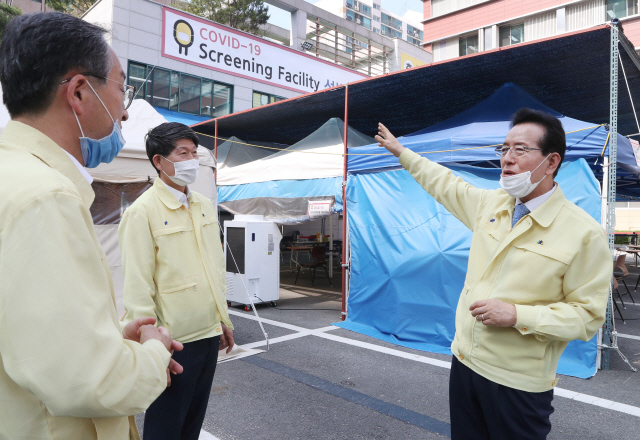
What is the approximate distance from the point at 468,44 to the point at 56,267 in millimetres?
31562

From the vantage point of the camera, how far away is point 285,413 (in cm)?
366

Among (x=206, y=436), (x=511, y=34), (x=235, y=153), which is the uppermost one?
(x=511, y=34)

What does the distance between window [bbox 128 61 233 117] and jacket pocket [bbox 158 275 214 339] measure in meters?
13.0

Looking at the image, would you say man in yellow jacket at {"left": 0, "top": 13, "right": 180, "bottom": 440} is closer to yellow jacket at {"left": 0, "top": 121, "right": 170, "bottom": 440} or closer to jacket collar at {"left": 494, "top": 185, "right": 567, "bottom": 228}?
yellow jacket at {"left": 0, "top": 121, "right": 170, "bottom": 440}

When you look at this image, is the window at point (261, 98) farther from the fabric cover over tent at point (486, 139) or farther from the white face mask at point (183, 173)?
the white face mask at point (183, 173)

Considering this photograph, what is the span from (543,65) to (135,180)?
18.5 ft

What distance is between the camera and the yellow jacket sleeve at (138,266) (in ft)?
6.97

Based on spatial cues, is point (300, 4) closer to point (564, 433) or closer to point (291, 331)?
point (291, 331)

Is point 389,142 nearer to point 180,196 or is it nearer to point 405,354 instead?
point 180,196

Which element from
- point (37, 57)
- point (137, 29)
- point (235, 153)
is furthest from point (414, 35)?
point (37, 57)

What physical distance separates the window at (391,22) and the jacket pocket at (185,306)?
270ft

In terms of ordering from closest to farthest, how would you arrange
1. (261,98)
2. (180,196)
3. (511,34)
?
(180,196), (261,98), (511,34)

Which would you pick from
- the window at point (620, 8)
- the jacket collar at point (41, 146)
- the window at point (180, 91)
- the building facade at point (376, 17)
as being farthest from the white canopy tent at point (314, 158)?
the building facade at point (376, 17)

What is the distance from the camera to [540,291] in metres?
1.78
